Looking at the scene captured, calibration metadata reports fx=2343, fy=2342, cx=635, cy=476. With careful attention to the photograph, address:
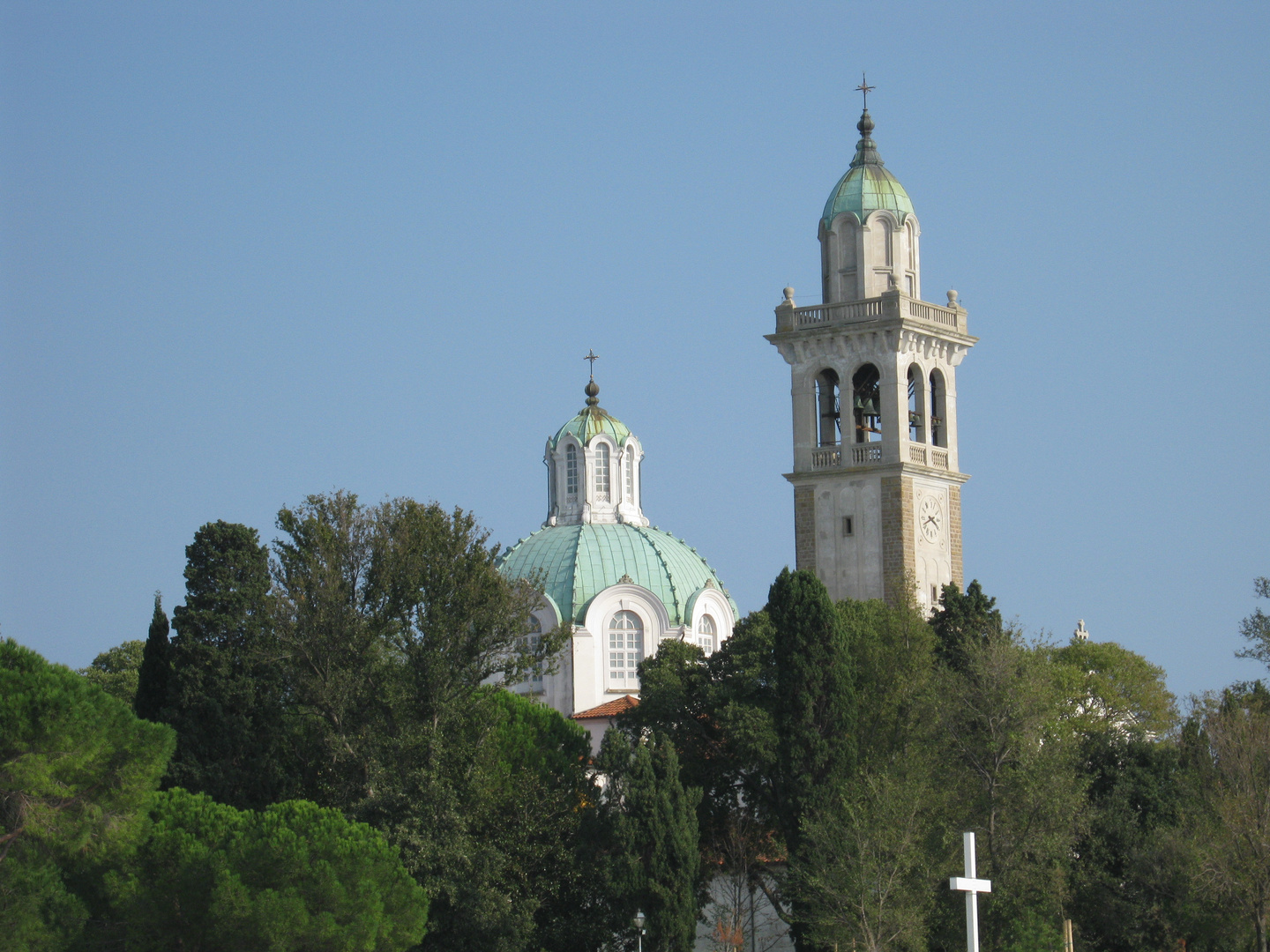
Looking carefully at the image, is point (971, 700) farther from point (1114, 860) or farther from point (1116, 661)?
point (1116, 661)

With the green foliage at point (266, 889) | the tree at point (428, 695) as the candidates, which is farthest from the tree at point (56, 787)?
the tree at point (428, 695)

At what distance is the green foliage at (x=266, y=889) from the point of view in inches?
1721

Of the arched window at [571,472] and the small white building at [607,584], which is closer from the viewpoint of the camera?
the small white building at [607,584]

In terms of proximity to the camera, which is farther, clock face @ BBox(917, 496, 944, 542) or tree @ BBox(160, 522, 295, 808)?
clock face @ BBox(917, 496, 944, 542)

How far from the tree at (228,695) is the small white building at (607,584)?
19.9 m

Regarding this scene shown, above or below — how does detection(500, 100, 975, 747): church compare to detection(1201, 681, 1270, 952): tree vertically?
above

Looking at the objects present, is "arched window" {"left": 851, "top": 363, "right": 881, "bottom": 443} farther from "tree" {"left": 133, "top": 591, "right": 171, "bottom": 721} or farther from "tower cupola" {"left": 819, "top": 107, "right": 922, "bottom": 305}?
"tree" {"left": 133, "top": 591, "right": 171, "bottom": 721}

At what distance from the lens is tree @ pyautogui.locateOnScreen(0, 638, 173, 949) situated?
42125 millimetres

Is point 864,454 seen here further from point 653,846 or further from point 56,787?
point 56,787

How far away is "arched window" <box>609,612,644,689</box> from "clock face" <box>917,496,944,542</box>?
13.4m

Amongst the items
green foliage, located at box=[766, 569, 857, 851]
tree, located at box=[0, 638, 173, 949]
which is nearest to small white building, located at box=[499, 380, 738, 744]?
green foliage, located at box=[766, 569, 857, 851]

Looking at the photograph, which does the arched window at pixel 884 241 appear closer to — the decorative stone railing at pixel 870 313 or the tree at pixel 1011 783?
the decorative stone railing at pixel 870 313

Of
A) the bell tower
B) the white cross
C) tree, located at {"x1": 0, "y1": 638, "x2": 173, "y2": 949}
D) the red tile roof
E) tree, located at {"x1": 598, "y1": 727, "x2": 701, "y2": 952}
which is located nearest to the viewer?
the white cross

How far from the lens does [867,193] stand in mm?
67188
